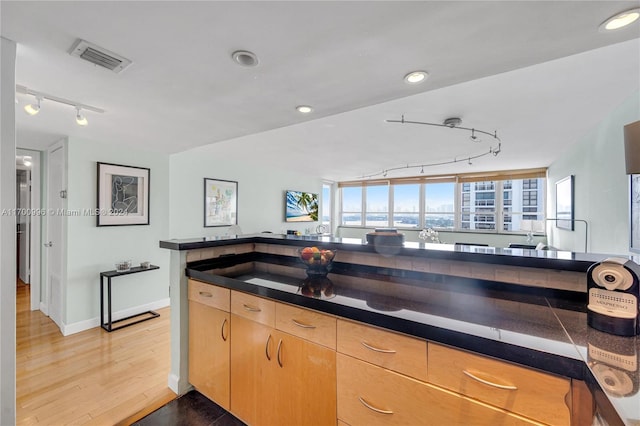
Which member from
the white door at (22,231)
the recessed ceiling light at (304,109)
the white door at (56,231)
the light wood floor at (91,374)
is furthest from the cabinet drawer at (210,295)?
the white door at (22,231)

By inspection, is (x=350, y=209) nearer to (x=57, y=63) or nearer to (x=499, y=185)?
(x=499, y=185)

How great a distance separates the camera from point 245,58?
4.85 ft

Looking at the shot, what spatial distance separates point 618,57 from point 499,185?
575 centimetres

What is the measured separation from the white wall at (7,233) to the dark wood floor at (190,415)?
714mm

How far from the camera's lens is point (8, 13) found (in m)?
1.16

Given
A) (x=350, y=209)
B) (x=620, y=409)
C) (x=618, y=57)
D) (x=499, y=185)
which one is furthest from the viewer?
(x=350, y=209)

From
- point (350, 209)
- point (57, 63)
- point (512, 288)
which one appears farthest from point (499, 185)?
point (57, 63)

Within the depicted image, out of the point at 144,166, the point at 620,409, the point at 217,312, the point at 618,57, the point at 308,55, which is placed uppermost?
the point at 618,57

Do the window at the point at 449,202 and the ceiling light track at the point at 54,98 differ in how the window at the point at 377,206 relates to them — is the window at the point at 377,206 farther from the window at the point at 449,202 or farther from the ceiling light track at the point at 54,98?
the ceiling light track at the point at 54,98

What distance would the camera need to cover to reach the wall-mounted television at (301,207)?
654 cm

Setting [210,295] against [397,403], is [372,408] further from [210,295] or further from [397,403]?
[210,295]

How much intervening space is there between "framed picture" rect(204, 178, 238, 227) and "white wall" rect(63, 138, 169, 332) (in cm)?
73

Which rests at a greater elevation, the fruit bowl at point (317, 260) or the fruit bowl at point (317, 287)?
the fruit bowl at point (317, 260)

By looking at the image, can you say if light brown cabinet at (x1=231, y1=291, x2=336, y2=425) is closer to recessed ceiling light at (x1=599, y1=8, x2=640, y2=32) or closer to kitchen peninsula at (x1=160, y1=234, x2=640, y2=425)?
kitchen peninsula at (x1=160, y1=234, x2=640, y2=425)
